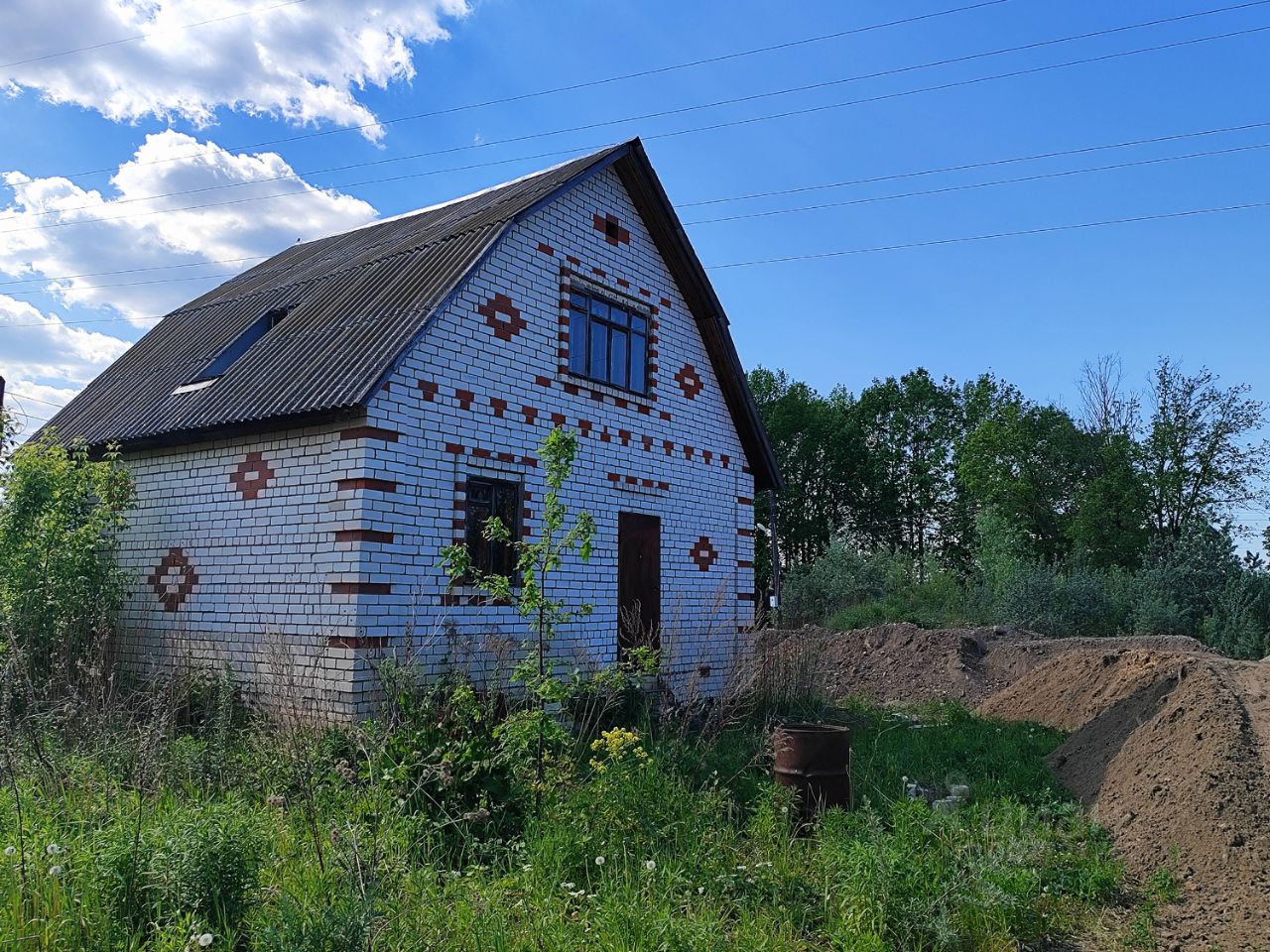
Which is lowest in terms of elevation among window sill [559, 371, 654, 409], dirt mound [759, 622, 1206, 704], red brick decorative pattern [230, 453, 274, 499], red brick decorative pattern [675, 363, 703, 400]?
dirt mound [759, 622, 1206, 704]

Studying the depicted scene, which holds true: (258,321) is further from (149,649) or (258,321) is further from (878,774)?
(878,774)

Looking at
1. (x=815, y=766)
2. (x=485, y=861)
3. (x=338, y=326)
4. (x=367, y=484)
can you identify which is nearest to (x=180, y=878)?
(x=485, y=861)

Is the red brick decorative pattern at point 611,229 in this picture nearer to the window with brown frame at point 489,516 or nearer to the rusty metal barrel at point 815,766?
the window with brown frame at point 489,516

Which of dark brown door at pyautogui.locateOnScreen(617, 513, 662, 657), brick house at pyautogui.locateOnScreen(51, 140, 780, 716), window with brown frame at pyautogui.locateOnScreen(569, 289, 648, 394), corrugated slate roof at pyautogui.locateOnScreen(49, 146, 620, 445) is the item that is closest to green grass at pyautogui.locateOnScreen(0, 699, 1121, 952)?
brick house at pyautogui.locateOnScreen(51, 140, 780, 716)

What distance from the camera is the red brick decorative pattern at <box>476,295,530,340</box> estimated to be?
982 cm

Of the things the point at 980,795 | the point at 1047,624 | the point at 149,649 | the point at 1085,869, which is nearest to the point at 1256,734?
the point at 980,795

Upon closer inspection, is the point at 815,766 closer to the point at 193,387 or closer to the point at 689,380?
the point at 689,380

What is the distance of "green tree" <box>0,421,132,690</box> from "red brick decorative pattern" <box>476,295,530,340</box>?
4.57 m

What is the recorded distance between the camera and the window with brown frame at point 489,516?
31.0 ft

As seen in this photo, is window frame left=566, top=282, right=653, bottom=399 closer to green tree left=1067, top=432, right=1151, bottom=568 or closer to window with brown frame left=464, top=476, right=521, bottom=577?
window with brown frame left=464, top=476, right=521, bottom=577

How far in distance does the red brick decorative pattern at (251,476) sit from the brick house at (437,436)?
30mm

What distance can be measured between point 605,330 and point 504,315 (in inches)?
76.0

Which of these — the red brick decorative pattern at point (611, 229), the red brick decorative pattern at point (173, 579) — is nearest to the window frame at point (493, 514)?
the red brick decorative pattern at point (173, 579)

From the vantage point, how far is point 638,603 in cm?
1116
